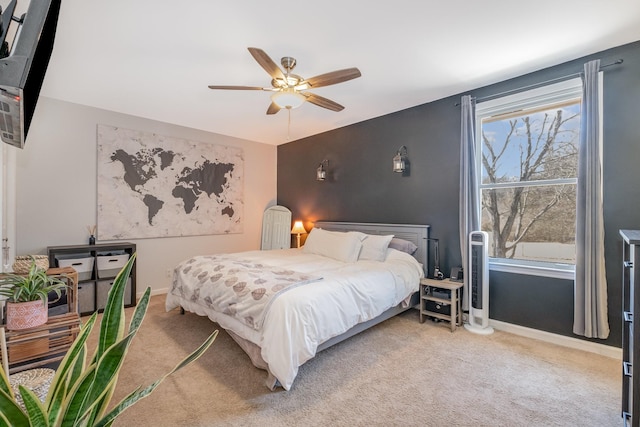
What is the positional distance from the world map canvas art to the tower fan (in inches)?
150

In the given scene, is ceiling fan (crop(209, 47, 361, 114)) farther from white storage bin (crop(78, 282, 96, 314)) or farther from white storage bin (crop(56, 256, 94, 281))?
white storage bin (crop(78, 282, 96, 314))

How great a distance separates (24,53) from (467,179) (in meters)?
3.51

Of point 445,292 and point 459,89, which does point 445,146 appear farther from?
point 445,292

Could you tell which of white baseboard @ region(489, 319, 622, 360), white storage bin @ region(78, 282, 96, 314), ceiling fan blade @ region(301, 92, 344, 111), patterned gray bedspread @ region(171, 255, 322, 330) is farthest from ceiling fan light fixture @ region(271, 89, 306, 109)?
white storage bin @ region(78, 282, 96, 314)

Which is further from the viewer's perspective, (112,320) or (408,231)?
(408,231)

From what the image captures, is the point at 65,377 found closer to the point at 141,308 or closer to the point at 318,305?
the point at 141,308

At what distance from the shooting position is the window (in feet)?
9.61

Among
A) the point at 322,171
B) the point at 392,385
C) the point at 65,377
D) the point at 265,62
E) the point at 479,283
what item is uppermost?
the point at 265,62

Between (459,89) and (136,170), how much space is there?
172 inches

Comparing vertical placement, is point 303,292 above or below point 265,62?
below

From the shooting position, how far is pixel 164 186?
446cm

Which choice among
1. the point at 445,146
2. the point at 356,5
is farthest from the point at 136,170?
the point at 445,146

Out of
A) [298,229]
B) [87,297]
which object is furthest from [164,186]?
[298,229]

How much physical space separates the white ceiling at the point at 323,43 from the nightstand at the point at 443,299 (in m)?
2.20
